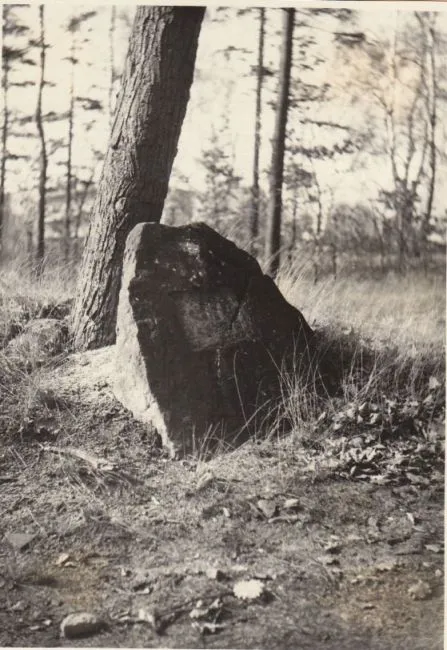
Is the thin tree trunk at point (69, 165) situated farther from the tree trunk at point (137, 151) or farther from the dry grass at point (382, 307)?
the dry grass at point (382, 307)

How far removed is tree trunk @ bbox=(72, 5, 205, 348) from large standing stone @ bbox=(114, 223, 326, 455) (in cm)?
56

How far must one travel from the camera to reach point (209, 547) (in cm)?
253

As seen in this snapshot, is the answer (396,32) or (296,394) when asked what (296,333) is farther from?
(396,32)

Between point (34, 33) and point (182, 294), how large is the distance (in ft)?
5.58

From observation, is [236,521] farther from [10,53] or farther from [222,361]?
[10,53]

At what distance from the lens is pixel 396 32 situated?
3.14 metres

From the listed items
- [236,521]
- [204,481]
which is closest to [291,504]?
[236,521]

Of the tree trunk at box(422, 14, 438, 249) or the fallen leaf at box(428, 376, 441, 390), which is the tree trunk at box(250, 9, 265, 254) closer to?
the tree trunk at box(422, 14, 438, 249)

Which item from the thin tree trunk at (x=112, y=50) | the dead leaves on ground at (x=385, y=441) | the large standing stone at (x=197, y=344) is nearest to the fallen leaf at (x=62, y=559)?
the large standing stone at (x=197, y=344)

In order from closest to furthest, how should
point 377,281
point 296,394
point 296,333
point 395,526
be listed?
point 395,526 < point 296,394 < point 296,333 < point 377,281

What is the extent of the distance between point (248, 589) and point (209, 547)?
0.27m

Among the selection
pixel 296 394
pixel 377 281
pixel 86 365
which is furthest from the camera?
pixel 377 281

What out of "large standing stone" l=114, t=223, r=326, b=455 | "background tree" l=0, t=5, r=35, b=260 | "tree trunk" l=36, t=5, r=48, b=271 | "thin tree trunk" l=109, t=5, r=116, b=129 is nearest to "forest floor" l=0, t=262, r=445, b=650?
"large standing stone" l=114, t=223, r=326, b=455

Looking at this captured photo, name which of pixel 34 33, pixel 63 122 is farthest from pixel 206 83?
pixel 34 33
